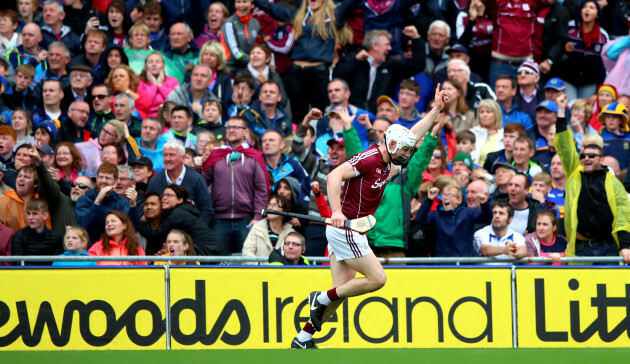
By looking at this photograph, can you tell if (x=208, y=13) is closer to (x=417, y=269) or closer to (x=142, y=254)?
(x=142, y=254)

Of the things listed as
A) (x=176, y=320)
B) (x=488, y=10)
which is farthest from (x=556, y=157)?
(x=176, y=320)

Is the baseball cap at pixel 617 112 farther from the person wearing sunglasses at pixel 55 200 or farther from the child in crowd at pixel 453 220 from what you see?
the person wearing sunglasses at pixel 55 200

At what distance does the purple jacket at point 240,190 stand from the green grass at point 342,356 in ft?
13.7

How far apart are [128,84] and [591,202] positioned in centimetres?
742

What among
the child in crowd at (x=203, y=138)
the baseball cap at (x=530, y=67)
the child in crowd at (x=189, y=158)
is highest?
the baseball cap at (x=530, y=67)

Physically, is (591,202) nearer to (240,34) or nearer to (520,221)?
(520,221)

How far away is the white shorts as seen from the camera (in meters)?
9.70

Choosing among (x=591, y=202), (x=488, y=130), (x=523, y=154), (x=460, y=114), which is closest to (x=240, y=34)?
(x=460, y=114)

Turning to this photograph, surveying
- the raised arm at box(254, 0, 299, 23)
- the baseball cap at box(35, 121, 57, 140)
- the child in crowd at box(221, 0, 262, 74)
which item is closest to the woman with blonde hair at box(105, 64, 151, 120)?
the baseball cap at box(35, 121, 57, 140)

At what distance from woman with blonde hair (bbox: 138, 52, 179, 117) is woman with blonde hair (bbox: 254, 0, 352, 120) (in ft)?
6.57

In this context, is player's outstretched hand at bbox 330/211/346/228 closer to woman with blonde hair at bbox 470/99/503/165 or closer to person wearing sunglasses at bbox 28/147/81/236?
person wearing sunglasses at bbox 28/147/81/236

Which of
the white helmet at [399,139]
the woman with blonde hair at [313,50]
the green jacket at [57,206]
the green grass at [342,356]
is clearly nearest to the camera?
the green grass at [342,356]

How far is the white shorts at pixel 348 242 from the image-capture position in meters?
9.70

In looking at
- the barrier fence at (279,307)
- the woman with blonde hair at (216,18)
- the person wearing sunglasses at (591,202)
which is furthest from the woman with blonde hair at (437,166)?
the woman with blonde hair at (216,18)
